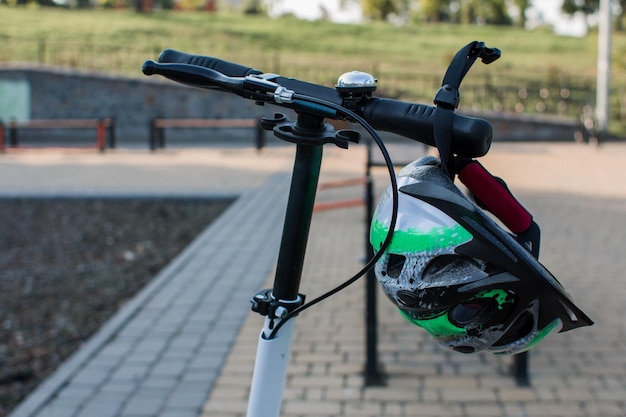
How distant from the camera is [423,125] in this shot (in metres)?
1.16

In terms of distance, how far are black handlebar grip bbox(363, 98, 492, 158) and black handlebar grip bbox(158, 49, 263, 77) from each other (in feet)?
0.85

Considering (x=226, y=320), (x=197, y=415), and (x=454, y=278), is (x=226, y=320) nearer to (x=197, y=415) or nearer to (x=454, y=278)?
(x=197, y=415)

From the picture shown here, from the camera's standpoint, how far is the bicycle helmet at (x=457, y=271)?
3.67 feet

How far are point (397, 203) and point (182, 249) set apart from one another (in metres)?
6.76

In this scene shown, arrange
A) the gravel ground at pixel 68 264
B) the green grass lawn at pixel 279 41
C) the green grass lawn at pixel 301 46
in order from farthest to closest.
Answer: the green grass lawn at pixel 279 41 < the green grass lawn at pixel 301 46 < the gravel ground at pixel 68 264

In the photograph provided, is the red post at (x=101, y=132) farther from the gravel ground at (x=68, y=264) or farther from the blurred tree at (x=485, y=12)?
the blurred tree at (x=485, y=12)

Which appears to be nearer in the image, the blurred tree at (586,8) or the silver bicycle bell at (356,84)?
the silver bicycle bell at (356,84)

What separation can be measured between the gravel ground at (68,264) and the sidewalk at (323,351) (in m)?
0.32

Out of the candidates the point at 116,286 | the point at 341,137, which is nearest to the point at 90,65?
the point at 116,286

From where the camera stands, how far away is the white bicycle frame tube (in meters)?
1.40

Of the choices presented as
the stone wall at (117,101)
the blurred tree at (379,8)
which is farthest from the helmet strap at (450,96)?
the blurred tree at (379,8)

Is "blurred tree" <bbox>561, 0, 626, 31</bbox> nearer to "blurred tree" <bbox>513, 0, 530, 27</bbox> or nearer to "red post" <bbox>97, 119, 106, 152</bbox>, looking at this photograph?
"blurred tree" <bbox>513, 0, 530, 27</bbox>

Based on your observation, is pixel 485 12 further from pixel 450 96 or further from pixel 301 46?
pixel 450 96

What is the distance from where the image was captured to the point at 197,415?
11.9 feet
